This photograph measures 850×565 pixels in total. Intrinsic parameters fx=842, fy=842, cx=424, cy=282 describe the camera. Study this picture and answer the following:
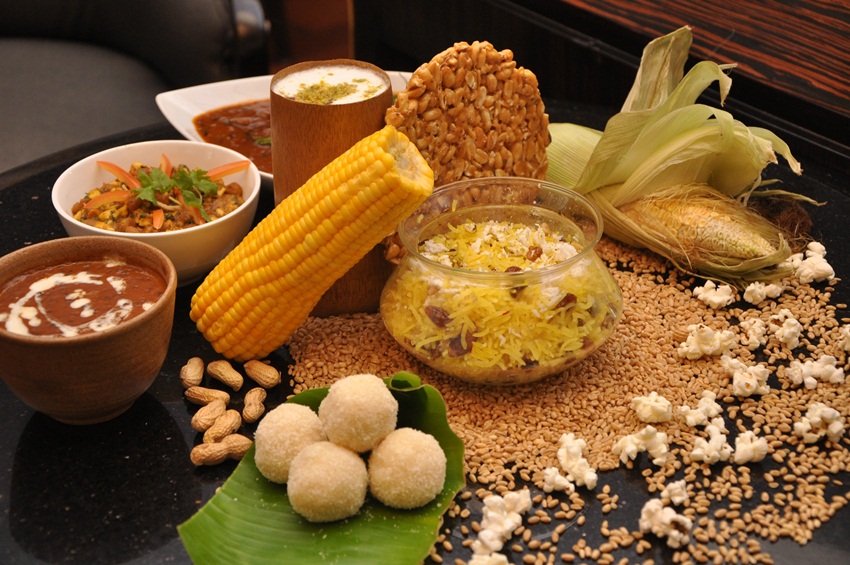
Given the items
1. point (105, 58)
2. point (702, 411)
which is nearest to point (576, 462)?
point (702, 411)

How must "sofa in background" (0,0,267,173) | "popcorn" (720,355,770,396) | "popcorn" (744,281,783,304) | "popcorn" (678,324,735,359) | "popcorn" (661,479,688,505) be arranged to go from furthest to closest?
"sofa in background" (0,0,267,173), "popcorn" (744,281,783,304), "popcorn" (678,324,735,359), "popcorn" (720,355,770,396), "popcorn" (661,479,688,505)

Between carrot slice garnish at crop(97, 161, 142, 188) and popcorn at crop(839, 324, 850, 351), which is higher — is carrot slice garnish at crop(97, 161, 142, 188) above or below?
above

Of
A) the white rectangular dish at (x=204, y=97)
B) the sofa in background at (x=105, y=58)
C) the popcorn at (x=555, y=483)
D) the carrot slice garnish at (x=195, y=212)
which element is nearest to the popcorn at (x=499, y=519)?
the popcorn at (x=555, y=483)

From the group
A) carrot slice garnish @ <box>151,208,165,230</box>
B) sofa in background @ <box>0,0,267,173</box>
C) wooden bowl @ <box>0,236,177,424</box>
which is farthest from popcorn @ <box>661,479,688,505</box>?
sofa in background @ <box>0,0,267,173</box>

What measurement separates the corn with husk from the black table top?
84 centimetres

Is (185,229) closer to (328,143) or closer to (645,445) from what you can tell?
(328,143)

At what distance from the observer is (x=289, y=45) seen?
16.1ft

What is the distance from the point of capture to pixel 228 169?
212cm

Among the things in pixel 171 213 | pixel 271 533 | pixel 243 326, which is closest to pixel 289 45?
pixel 171 213

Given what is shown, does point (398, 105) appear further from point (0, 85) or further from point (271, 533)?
point (0, 85)

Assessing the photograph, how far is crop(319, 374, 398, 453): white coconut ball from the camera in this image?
139cm

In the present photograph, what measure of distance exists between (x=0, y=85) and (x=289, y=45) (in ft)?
6.71

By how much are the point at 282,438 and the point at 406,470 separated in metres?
0.22

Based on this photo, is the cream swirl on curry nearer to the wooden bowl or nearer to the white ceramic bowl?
the wooden bowl
